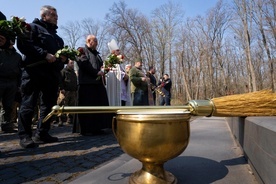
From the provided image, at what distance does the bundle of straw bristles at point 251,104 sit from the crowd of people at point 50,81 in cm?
234

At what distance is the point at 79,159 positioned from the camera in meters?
2.69

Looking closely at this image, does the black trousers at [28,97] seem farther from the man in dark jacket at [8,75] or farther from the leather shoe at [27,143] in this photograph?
the man in dark jacket at [8,75]

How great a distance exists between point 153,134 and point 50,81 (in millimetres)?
2536

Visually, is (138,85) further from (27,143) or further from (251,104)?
(251,104)

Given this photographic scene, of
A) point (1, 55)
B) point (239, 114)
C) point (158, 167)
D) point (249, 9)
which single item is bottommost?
point (158, 167)

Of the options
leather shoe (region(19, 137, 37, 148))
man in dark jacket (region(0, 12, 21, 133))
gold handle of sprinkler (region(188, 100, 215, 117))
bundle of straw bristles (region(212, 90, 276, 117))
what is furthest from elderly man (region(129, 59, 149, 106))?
gold handle of sprinkler (region(188, 100, 215, 117))

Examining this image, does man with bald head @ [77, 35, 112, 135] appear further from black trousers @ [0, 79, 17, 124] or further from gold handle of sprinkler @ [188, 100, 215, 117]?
gold handle of sprinkler @ [188, 100, 215, 117]

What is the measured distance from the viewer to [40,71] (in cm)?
340

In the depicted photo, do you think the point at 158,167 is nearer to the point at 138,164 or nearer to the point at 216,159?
the point at 138,164

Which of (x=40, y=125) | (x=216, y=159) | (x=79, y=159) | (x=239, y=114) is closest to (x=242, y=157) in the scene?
(x=216, y=159)

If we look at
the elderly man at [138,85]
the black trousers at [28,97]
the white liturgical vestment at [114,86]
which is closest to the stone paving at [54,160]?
the black trousers at [28,97]

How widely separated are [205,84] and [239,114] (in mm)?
33292

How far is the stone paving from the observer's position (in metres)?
2.10

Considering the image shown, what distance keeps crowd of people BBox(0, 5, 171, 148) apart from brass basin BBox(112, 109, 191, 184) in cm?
197
